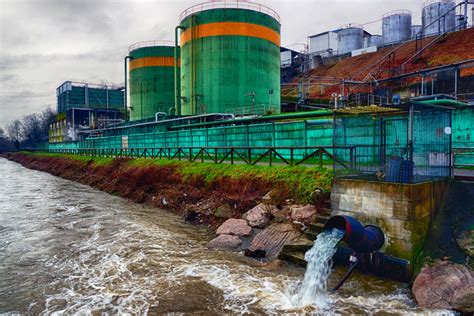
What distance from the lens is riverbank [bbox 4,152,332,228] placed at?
43.7 ft

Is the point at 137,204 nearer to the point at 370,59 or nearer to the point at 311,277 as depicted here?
the point at 311,277

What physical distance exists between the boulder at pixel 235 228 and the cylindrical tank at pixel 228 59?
2493 centimetres

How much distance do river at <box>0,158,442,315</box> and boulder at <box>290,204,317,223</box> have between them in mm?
1992

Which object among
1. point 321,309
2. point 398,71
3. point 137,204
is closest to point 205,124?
point 137,204

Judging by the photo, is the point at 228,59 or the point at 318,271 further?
the point at 228,59

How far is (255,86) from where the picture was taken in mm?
39375

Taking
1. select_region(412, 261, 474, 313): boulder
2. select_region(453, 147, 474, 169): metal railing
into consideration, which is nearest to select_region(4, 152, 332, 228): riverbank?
select_region(412, 261, 474, 313): boulder

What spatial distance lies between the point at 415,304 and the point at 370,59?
64.2 m

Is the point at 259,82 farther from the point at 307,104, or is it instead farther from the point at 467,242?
the point at 467,242

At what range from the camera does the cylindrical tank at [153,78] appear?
56.9 meters

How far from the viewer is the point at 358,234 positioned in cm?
834

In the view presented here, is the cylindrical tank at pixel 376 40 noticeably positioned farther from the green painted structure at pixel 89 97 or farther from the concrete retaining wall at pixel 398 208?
the concrete retaining wall at pixel 398 208

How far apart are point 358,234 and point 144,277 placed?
571 centimetres

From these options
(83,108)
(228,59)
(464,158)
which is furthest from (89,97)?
(464,158)
